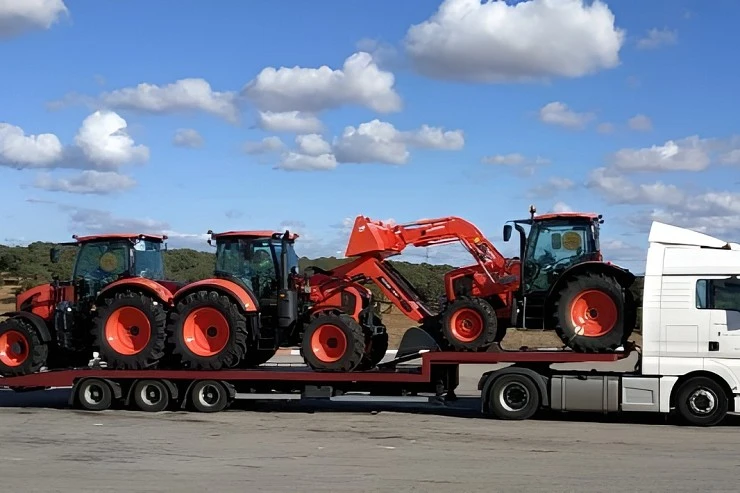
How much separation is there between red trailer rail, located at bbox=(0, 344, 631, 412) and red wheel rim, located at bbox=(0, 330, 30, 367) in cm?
39

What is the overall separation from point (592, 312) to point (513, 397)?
6.39 feet

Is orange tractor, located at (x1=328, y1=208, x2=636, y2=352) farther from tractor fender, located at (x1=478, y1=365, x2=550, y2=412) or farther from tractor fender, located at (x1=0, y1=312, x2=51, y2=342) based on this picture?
tractor fender, located at (x1=0, y1=312, x2=51, y2=342)

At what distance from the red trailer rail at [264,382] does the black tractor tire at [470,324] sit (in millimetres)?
329

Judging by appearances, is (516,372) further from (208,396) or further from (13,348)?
(13,348)

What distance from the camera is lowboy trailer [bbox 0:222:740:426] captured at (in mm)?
15891

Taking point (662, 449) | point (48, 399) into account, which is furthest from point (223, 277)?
point (662, 449)

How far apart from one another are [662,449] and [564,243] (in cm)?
485

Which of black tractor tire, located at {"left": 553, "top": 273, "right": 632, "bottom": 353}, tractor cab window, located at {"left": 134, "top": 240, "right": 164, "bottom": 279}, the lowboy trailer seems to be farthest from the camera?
tractor cab window, located at {"left": 134, "top": 240, "right": 164, "bottom": 279}

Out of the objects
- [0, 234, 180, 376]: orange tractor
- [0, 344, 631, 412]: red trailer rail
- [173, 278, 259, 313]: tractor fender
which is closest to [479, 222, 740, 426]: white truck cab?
[0, 344, 631, 412]: red trailer rail

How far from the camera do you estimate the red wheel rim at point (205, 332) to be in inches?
718

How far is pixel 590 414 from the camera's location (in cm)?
1788

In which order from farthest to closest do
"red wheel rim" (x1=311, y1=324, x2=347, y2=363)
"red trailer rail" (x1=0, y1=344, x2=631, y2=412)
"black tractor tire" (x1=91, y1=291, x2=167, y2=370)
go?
"black tractor tire" (x1=91, y1=291, x2=167, y2=370), "red wheel rim" (x1=311, y1=324, x2=347, y2=363), "red trailer rail" (x1=0, y1=344, x2=631, y2=412)

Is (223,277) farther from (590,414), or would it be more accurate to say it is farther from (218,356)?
(590,414)

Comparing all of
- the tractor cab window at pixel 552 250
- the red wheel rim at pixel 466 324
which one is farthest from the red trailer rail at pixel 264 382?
the tractor cab window at pixel 552 250
